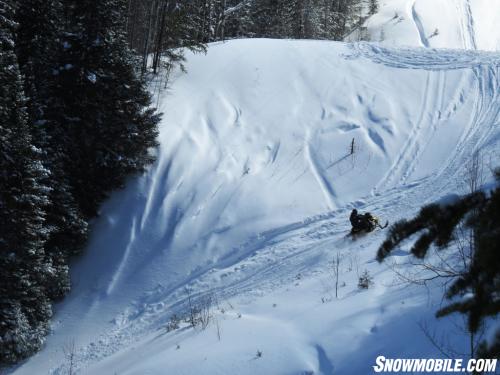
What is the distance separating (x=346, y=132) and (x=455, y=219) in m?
18.3

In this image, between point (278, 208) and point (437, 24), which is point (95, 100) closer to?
point (278, 208)

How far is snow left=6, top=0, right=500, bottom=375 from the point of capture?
8.39m

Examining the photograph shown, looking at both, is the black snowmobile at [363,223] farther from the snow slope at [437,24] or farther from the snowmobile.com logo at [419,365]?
the snow slope at [437,24]

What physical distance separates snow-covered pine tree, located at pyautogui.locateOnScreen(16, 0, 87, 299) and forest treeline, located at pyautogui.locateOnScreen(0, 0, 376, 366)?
38 mm

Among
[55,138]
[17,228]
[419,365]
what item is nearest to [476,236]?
[419,365]

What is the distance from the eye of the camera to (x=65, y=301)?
15.7 meters

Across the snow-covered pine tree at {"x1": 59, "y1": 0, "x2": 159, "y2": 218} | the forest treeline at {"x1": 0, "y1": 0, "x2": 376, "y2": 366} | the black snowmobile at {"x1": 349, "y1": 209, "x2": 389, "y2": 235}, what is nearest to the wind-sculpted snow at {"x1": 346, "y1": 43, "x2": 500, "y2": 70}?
the black snowmobile at {"x1": 349, "y1": 209, "x2": 389, "y2": 235}

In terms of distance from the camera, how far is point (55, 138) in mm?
16781

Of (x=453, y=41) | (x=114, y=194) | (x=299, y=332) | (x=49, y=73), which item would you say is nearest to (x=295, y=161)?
(x=114, y=194)

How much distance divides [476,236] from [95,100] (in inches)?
649

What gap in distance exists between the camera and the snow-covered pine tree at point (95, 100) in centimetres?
1736

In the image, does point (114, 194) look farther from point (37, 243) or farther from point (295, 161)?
point (295, 161)

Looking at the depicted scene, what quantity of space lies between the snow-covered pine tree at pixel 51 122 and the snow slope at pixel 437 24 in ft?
136

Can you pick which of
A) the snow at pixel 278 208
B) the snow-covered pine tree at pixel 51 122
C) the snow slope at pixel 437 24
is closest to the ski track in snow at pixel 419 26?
the snow slope at pixel 437 24
